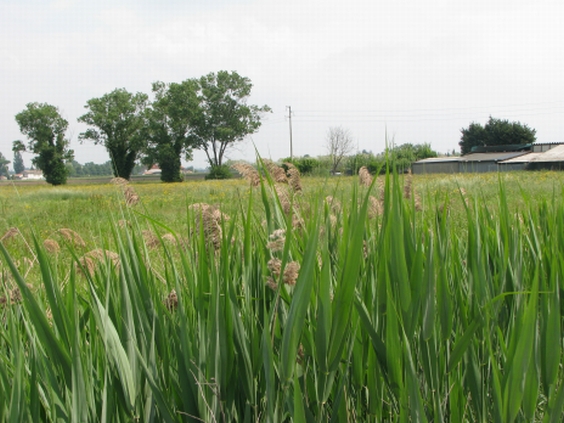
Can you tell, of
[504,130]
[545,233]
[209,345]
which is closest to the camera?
[209,345]

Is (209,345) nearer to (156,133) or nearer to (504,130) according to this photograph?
(156,133)

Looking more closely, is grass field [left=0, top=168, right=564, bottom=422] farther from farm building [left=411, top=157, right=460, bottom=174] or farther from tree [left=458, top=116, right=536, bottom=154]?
tree [left=458, top=116, right=536, bottom=154]

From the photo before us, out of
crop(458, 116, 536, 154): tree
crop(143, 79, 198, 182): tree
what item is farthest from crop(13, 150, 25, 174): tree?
crop(458, 116, 536, 154): tree

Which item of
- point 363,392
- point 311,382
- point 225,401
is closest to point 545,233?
point 363,392

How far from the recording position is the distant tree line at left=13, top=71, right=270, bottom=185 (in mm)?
51375

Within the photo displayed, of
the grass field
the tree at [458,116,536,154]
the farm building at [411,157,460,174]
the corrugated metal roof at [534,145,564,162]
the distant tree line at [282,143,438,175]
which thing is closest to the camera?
the grass field

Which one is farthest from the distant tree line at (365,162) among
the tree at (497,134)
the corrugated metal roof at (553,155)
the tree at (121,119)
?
the tree at (497,134)

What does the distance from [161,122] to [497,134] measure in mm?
42794

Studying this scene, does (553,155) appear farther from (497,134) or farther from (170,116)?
(170,116)

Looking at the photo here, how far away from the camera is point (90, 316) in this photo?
114cm

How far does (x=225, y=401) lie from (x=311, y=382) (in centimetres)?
17

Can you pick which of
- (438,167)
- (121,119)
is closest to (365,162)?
(438,167)

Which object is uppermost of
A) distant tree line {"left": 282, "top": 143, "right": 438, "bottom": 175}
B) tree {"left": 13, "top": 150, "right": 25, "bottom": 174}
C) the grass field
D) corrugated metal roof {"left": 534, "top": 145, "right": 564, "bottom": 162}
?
tree {"left": 13, "top": 150, "right": 25, "bottom": 174}

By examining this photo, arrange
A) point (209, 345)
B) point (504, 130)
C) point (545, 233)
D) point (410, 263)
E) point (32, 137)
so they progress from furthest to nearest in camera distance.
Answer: point (504, 130) → point (32, 137) → point (545, 233) → point (410, 263) → point (209, 345)
